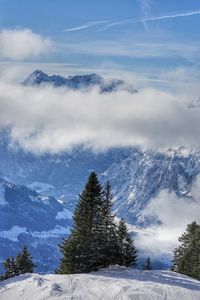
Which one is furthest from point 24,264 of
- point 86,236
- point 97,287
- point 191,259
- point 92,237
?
point 97,287

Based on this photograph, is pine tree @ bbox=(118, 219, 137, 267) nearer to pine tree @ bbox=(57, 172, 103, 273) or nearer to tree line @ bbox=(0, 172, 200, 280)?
tree line @ bbox=(0, 172, 200, 280)

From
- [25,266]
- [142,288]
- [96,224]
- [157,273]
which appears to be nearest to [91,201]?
[96,224]

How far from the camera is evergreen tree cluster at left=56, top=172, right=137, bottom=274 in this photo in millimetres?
86688

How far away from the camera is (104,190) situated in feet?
309

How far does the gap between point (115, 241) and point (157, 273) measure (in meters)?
10.0

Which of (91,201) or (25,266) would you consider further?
(25,266)

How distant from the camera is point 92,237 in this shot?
89.1 metres

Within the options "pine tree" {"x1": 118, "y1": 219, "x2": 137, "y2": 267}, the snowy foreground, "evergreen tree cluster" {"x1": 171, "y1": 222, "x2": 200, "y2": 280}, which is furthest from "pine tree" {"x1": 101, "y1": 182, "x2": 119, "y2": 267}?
"evergreen tree cluster" {"x1": 171, "y1": 222, "x2": 200, "y2": 280}

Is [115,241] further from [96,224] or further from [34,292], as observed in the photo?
[34,292]

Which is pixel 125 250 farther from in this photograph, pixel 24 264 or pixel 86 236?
pixel 24 264

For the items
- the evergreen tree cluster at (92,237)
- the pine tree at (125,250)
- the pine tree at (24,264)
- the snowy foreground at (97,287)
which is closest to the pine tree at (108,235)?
the evergreen tree cluster at (92,237)

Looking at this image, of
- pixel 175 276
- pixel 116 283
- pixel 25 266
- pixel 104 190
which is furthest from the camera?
pixel 25 266

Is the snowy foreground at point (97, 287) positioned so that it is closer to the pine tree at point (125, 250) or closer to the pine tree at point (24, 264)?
the pine tree at point (125, 250)

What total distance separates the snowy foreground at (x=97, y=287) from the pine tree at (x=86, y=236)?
8.87 meters
